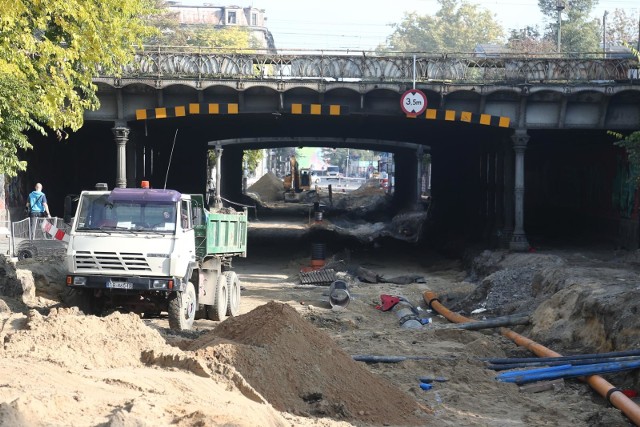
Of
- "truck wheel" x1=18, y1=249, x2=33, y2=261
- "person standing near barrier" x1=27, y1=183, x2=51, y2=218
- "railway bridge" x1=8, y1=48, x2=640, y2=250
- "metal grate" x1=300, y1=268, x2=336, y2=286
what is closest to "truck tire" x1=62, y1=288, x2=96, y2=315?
"truck wheel" x1=18, y1=249, x2=33, y2=261

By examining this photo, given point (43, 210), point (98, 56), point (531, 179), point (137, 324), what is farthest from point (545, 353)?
point (531, 179)

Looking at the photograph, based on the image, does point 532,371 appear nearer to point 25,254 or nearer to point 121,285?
point 121,285

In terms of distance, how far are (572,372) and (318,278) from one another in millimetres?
15466

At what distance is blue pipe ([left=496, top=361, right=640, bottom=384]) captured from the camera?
42.4ft

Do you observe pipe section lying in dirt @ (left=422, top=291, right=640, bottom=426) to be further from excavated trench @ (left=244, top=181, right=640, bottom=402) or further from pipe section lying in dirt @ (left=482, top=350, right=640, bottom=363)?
pipe section lying in dirt @ (left=482, top=350, right=640, bottom=363)

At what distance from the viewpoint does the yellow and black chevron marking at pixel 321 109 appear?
32156 millimetres

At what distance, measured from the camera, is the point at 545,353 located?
49.5 feet

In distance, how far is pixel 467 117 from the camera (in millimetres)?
31875

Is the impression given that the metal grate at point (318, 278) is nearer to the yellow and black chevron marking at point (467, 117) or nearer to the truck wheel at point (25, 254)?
the yellow and black chevron marking at point (467, 117)

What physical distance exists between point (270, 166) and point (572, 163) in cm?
10268

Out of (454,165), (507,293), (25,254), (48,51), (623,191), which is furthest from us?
(454,165)

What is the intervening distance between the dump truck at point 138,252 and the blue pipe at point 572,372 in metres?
5.82

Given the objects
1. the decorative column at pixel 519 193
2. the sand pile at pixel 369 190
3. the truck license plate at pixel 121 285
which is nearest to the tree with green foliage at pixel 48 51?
the truck license plate at pixel 121 285

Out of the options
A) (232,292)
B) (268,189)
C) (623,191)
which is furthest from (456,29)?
(232,292)
